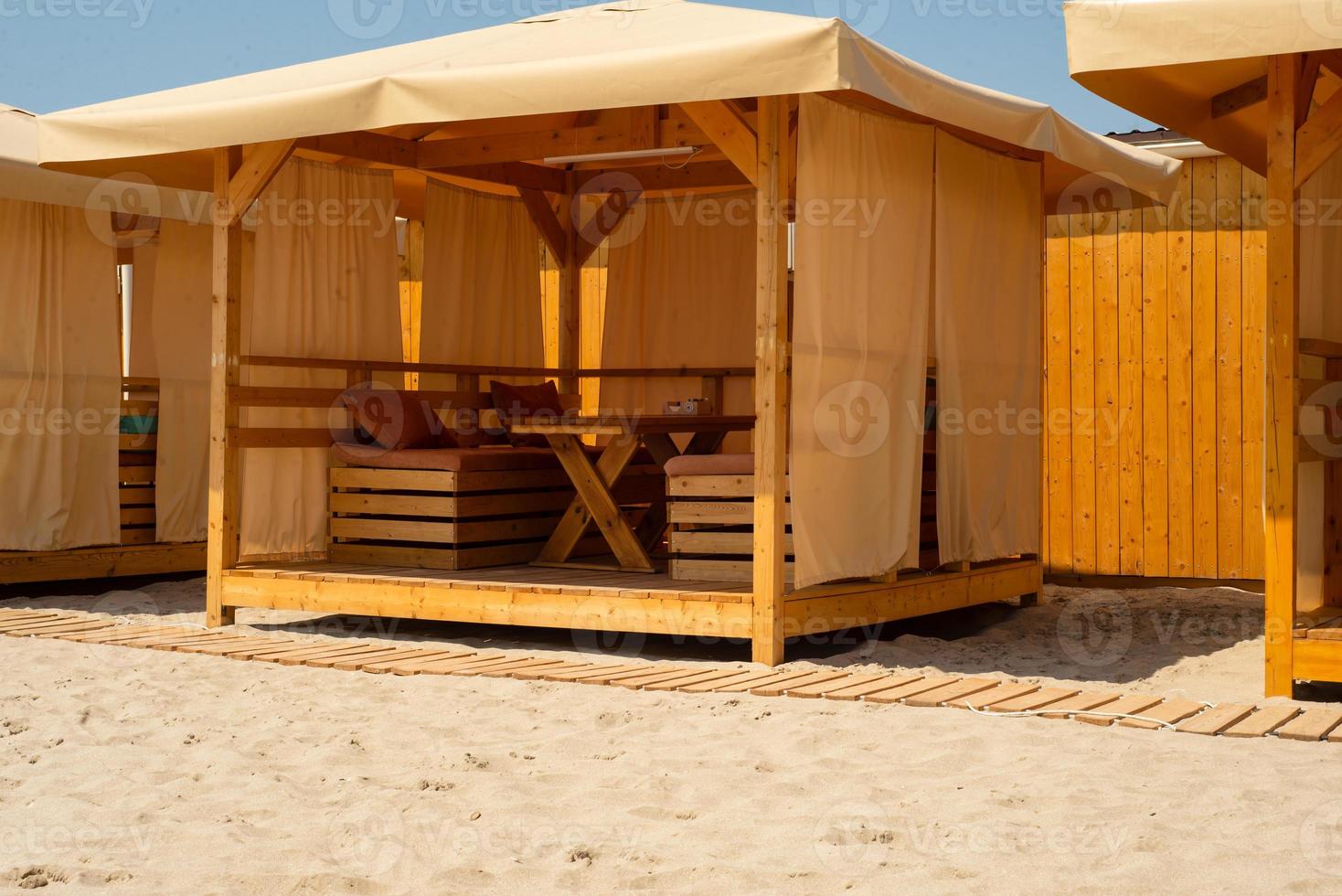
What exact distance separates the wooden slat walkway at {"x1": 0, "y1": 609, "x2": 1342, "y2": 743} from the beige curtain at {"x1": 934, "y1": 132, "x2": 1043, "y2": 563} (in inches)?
69.1

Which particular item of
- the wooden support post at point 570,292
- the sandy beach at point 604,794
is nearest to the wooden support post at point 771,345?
the sandy beach at point 604,794

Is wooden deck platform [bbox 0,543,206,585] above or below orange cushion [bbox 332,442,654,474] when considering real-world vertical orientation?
below

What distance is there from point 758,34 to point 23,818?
3.67 m

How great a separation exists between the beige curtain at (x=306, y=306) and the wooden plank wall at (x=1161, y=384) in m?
4.19

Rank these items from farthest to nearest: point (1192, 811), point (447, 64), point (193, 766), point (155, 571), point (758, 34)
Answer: point (155, 571) → point (447, 64) → point (758, 34) → point (193, 766) → point (1192, 811)

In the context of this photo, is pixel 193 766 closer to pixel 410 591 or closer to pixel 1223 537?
pixel 410 591

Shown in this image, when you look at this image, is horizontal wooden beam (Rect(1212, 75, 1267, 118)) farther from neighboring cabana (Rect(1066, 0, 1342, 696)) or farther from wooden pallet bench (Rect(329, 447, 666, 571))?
wooden pallet bench (Rect(329, 447, 666, 571))

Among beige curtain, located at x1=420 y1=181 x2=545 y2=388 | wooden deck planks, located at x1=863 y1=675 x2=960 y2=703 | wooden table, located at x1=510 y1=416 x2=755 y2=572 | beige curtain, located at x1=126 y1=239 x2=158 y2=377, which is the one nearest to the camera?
wooden deck planks, located at x1=863 y1=675 x2=960 y2=703

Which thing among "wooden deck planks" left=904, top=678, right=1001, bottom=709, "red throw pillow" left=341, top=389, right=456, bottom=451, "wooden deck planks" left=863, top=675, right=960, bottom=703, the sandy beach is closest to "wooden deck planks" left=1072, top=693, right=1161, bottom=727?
the sandy beach

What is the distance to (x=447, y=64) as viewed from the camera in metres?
6.39

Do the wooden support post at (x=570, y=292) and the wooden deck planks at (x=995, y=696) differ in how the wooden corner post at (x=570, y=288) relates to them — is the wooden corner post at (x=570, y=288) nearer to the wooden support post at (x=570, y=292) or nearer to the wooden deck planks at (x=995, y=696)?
the wooden support post at (x=570, y=292)

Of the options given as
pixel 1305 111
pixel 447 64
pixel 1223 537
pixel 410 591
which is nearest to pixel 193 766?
pixel 410 591

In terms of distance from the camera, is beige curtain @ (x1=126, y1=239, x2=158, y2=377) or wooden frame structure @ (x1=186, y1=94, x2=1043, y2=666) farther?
beige curtain @ (x1=126, y1=239, x2=158, y2=377)

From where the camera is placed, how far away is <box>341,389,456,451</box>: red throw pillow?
8.25 metres
